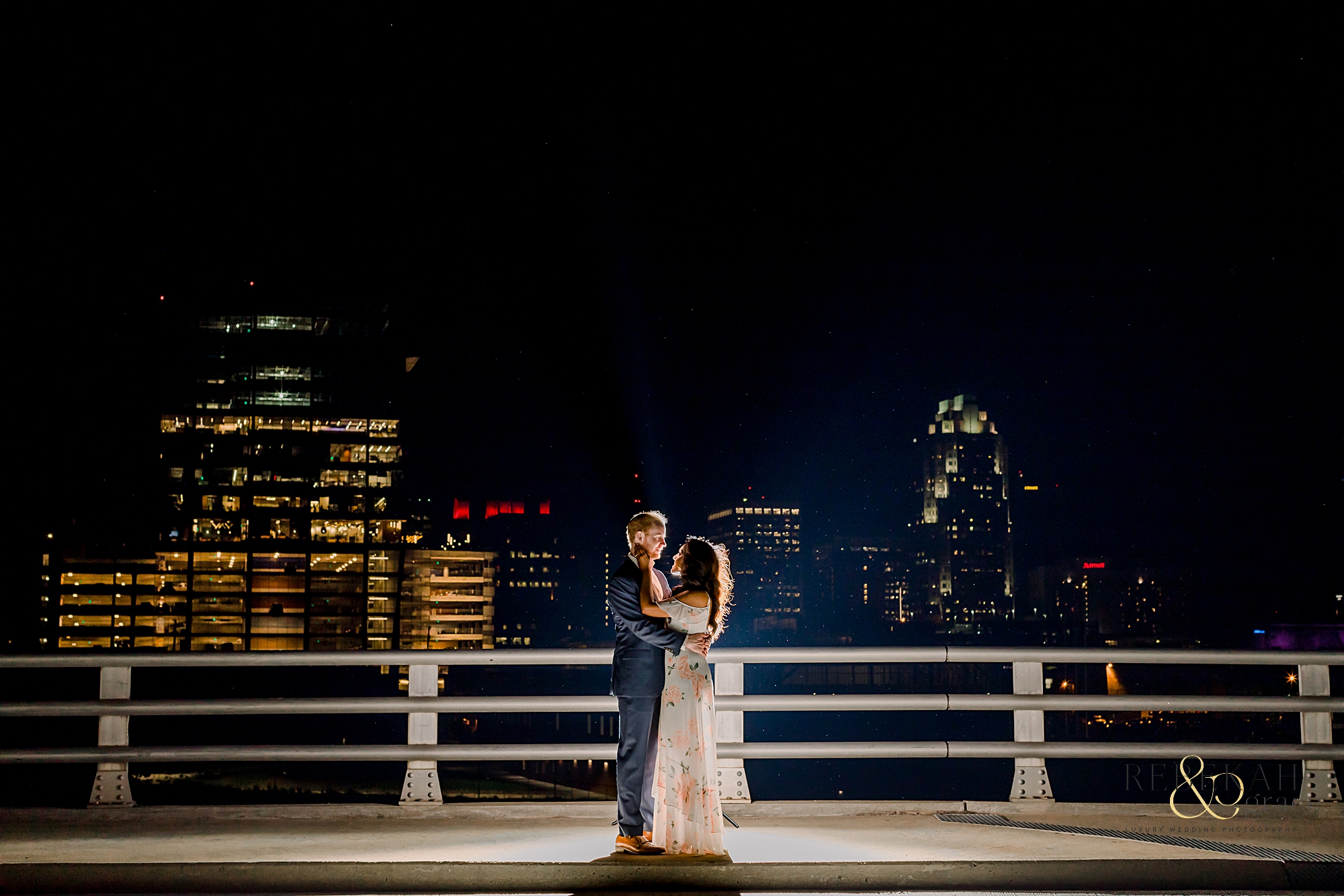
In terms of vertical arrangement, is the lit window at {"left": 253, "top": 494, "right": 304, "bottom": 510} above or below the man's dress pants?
above

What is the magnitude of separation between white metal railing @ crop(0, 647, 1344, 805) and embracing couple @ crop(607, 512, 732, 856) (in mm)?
1254

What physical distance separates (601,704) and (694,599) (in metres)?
1.94

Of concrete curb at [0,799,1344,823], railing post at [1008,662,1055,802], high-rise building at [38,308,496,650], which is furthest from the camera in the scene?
high-rise building at [38,308,496,650]

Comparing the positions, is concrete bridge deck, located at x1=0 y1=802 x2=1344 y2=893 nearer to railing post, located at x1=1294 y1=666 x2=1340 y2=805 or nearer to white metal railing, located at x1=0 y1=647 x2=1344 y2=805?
railing post, located at x1=1294 y1=666 x2=1340 y2=805

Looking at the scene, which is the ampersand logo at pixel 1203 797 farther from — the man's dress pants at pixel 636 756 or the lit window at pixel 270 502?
the lit window at pixel 270 502

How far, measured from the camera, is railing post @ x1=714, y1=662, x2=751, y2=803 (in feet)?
30.4

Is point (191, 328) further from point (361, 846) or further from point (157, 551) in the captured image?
point (361, 846)

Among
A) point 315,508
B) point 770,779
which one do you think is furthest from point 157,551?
point 770,779

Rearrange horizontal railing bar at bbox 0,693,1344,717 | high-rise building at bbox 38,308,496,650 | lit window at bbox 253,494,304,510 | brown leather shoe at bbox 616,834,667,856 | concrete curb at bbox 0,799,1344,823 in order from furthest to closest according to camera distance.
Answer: high-rise building at bbox 38,308,496,650 < lit window at bbox 253,494,304,510 < concrete curb at bbox 0,799,1344,823 < horizontal railing bar at bbox 0,693,1344,717 < brown leather shoe at bbox 616,834,667,856

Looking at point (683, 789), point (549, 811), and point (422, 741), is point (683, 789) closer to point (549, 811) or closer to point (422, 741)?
point (549, 811)

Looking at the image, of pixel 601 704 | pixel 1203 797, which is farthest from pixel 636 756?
pixel 1203 797

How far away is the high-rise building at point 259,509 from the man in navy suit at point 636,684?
183521 mm

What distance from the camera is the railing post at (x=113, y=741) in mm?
9242

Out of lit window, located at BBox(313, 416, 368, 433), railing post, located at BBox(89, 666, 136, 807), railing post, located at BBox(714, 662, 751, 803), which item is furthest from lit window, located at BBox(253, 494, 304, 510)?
railing post, located at BBox(714, 662, 751, 803)
